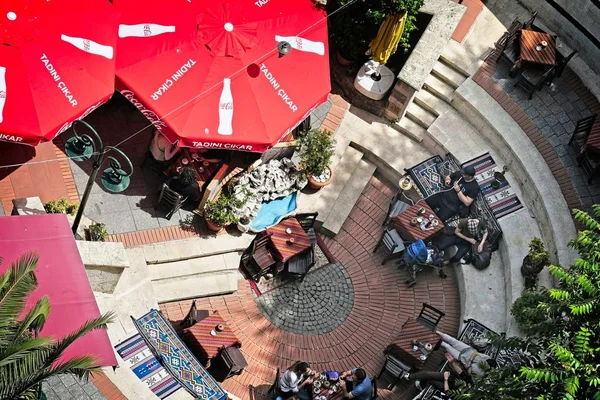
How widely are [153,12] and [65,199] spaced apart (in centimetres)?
457

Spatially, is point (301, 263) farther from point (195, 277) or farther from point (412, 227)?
point (412, 227)

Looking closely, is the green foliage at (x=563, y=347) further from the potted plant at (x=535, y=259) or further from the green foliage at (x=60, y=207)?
the green foliage at (x=60, y=207)

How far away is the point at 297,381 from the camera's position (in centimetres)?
1889

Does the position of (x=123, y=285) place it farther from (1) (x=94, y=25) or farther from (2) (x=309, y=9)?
(2) (x=309, y=9)

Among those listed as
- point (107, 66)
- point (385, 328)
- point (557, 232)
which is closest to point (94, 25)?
point (107, 66)

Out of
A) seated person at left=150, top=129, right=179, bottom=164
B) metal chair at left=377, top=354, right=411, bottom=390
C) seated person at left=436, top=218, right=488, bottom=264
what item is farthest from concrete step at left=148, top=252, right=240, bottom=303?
seated person at left=436, top=218, right=488, bottom=264

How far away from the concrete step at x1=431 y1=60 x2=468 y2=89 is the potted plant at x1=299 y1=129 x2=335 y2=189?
3.52m

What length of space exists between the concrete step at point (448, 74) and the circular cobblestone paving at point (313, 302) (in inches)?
223

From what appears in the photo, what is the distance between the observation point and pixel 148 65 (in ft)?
64.4

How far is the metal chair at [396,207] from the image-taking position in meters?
22.4

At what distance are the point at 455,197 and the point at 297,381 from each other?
638 centimetres

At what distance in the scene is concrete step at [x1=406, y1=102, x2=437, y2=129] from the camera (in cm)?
2330

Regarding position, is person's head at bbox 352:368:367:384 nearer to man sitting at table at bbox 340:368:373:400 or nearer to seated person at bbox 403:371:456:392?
man sitting at table at bbox 340:368:373:400

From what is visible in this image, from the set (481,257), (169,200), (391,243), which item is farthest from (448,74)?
(169,200)
